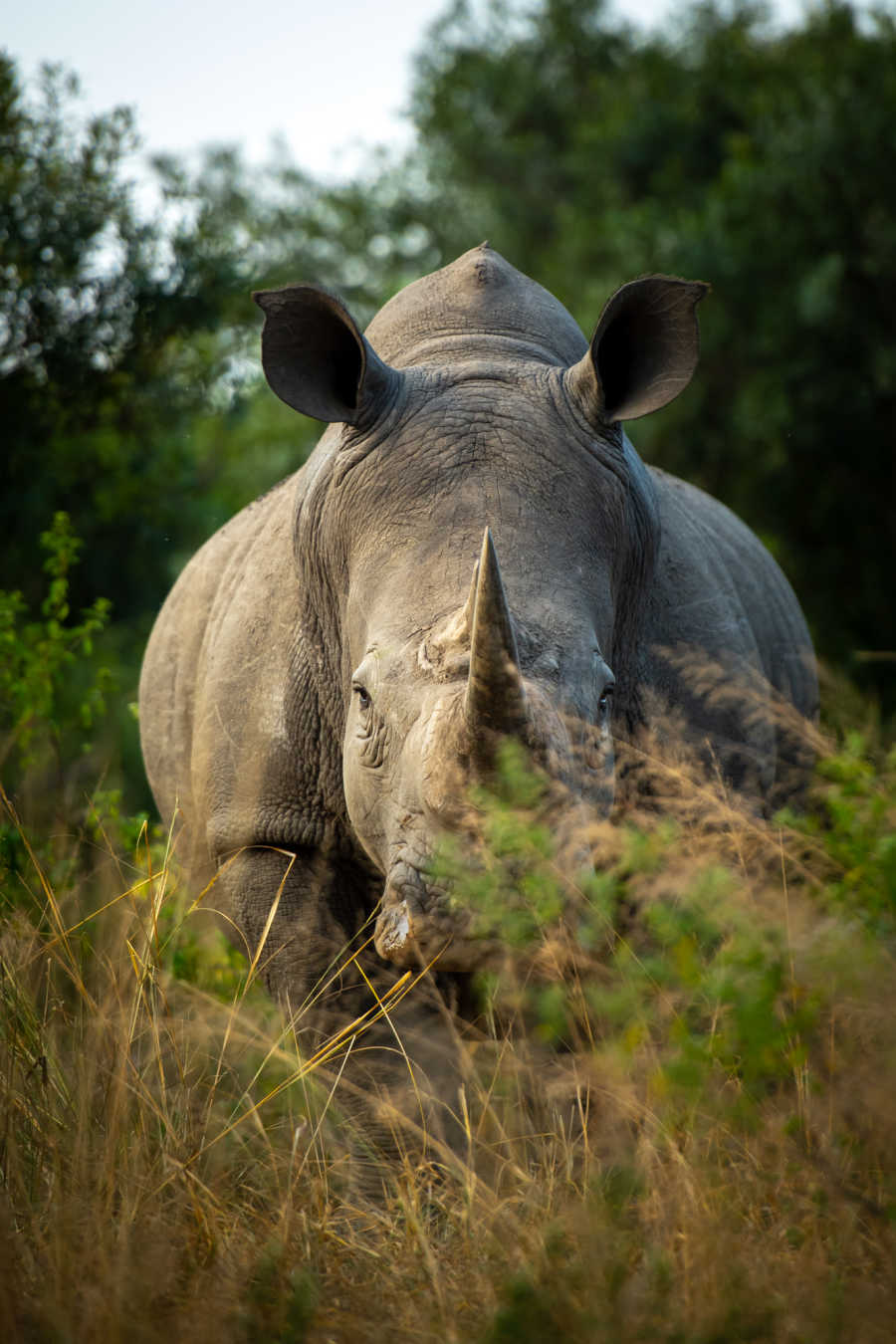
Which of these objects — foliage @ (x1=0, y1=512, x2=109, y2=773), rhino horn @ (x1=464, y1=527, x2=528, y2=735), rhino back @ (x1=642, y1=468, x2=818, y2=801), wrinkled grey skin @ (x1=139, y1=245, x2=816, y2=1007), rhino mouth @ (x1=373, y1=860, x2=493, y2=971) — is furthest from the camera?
foliage @ (x1=0, y1=512, x2=109, y2=773)

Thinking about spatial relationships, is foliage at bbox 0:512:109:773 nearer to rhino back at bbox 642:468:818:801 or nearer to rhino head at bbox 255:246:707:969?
rhino head at bbox 255:246:707:969

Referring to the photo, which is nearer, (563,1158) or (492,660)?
(492,660)

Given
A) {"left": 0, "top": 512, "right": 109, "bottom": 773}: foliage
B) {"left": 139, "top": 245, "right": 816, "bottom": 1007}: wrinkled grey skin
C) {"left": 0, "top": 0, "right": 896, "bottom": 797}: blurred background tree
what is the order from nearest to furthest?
{"left": 139, "top": 245, "right": 816, "bottom": 1007}: wrinkled grey skin, {"left": 0, "top": 512, "right": 109, "bottom": 773}: foliage, {"left": 0, "top": 0, "right": 896, "bottom": 797}: blurred background tree

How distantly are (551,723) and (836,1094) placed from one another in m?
0.95

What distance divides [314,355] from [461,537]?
3.08ft

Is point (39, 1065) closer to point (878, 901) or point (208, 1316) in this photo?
point (208, 1316)

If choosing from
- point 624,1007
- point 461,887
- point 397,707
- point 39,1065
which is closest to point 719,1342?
point 624,1007

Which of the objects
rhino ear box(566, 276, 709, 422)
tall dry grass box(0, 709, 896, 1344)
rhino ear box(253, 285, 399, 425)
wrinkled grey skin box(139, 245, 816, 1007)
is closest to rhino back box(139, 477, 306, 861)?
wrinkled grey skin box(139, 245, 816, 1007)

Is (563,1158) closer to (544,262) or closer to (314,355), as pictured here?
(314,355)

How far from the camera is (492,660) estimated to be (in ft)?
9.87

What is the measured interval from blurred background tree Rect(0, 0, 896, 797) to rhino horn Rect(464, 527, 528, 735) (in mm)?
1467

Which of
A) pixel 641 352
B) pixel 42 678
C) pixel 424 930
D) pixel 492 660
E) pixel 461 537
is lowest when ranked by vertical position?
pixel 424 930

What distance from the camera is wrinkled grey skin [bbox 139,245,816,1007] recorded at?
333cm

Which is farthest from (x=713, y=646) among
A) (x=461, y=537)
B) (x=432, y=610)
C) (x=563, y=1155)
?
(x=563, y=1155)
